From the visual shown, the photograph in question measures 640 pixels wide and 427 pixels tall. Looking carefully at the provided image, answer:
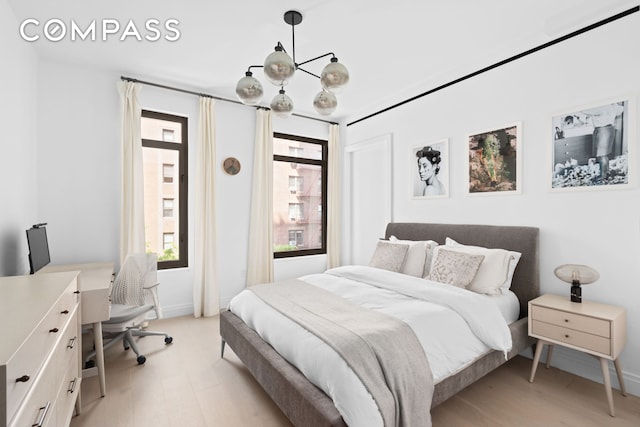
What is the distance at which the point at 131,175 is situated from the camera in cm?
342

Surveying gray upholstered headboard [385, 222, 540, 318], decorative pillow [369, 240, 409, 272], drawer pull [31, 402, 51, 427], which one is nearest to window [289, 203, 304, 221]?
decorative pillow [369, 240, 409, 272]

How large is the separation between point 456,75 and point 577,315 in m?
2.58

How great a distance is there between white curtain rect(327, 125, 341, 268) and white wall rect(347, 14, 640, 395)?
1.85m

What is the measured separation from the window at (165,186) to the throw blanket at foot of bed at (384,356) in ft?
8.00

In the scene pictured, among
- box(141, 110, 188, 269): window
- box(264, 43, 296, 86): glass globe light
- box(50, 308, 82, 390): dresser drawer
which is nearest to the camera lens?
box(50, 308, 82, 390): dresser drawer

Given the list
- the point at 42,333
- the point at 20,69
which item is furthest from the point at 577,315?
the point at 20,69

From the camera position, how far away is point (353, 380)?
1513 mm

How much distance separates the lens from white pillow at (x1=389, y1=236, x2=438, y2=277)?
320 cm

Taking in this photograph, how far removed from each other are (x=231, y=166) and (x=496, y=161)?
3177 millimetres

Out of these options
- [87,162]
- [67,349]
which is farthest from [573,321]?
[87,162]

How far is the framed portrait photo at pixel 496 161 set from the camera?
2883 millimetres

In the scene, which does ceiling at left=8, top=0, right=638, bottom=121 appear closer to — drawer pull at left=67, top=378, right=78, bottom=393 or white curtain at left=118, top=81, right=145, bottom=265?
white curtain at left=118, top=81, right=145, bottom=265

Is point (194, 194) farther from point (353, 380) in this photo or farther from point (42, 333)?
point (353, 380)

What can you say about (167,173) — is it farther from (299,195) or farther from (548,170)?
(548,170)
